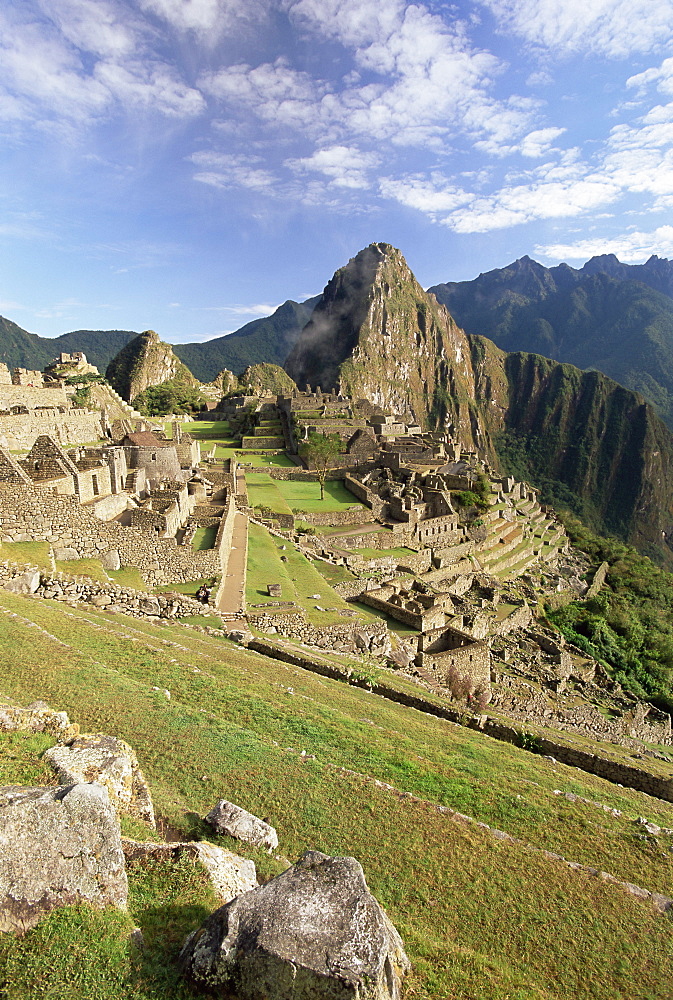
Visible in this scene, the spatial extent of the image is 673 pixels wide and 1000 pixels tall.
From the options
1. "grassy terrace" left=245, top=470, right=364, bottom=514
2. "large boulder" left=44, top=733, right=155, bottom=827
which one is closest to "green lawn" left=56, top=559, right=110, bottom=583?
"large boulder" left=44, top=733, right=155, bottom=827

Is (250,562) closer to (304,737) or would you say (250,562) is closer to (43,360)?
(304,737)

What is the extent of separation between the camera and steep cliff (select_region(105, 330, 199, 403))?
108 meters

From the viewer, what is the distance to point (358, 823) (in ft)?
20.2

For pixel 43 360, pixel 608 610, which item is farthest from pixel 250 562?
pixel 43 360

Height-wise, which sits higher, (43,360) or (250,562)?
(43,360)

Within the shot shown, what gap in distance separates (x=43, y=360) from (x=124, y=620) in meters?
129

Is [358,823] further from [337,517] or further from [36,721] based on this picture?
[337,517]

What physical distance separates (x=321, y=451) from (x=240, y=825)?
4770 cm

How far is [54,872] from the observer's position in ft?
11.7

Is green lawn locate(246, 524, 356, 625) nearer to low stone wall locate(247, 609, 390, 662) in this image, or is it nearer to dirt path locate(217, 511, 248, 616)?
dirt path locate(217, 511, 248, 616)

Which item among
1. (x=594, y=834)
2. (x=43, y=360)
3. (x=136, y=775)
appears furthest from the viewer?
(x=43, y=360)

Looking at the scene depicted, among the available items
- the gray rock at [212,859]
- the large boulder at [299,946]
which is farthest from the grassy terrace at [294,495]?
the large boulder at [299,946]

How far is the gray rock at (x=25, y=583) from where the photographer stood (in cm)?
1116

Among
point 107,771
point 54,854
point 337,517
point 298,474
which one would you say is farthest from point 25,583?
point 298,474
